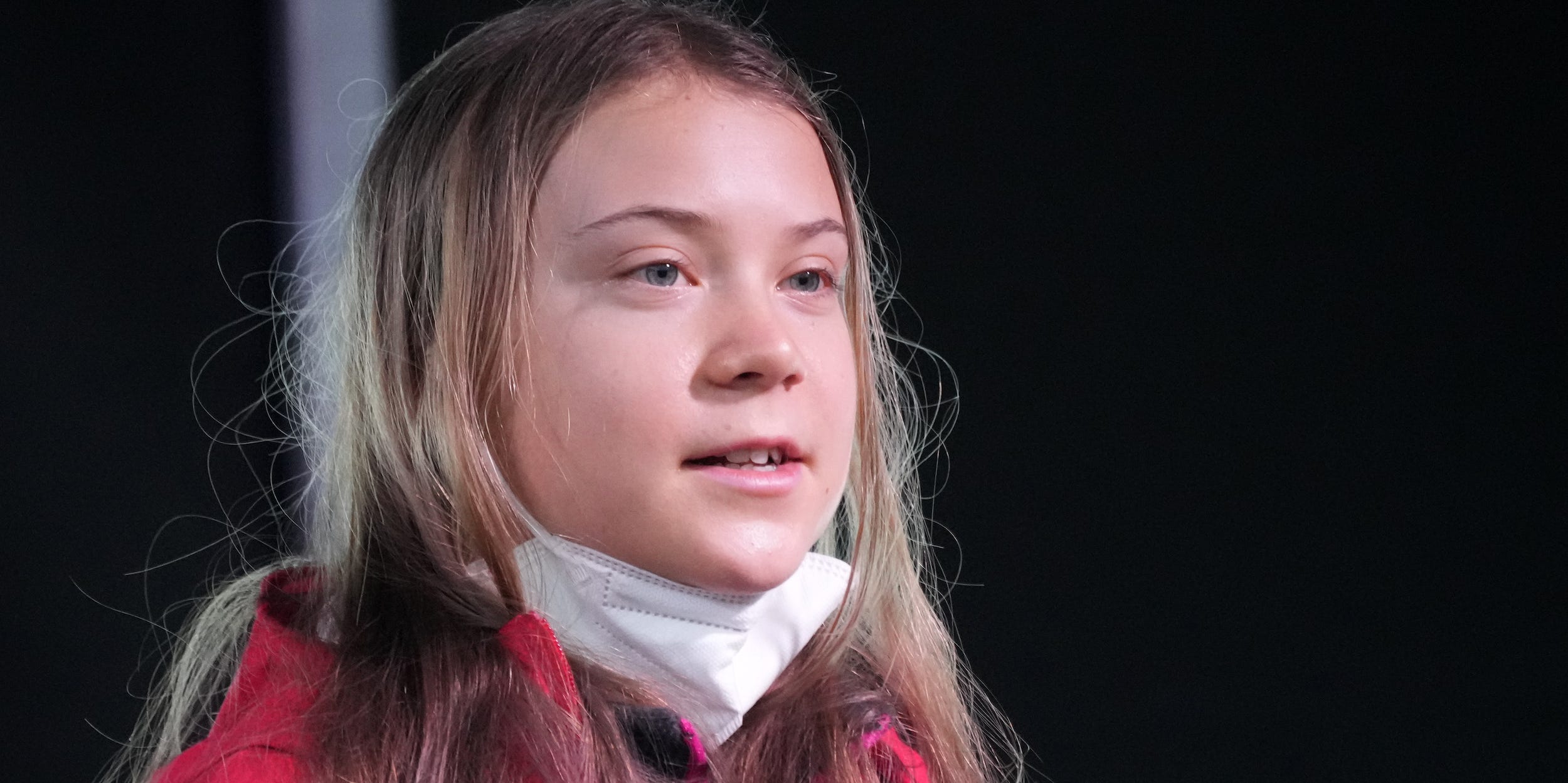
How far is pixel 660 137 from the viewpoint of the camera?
30.9 inches

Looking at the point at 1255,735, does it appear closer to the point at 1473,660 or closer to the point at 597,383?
the point at 1473,660

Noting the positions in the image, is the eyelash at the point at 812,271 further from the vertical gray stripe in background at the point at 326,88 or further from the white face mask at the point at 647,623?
the vertical gray stripe in background at the point at 326,88

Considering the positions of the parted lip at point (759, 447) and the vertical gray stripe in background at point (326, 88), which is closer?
the parted lip at point (759, 447)

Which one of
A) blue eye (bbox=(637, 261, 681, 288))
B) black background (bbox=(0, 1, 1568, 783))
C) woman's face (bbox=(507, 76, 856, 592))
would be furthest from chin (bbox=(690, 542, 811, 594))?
black background (bbox=(0, 1, 1568, 783))

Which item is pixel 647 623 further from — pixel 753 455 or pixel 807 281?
pixel 807 281

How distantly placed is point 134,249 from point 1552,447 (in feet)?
3.44

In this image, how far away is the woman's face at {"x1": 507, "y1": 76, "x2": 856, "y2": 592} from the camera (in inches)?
29.4

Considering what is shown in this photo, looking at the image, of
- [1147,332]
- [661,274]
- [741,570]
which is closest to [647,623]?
[741,570]

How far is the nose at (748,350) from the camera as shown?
0.75m

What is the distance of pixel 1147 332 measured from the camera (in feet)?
3.89

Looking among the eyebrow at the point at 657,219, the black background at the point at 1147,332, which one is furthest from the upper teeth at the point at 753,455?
the black background at the point at 1147,332

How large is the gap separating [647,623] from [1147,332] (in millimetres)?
574

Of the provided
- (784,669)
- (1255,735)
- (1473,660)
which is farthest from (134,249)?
(1473,660)

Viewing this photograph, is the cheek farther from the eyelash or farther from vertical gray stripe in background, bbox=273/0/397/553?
vertical gray stripe in background, bbox=273/0/397/553
